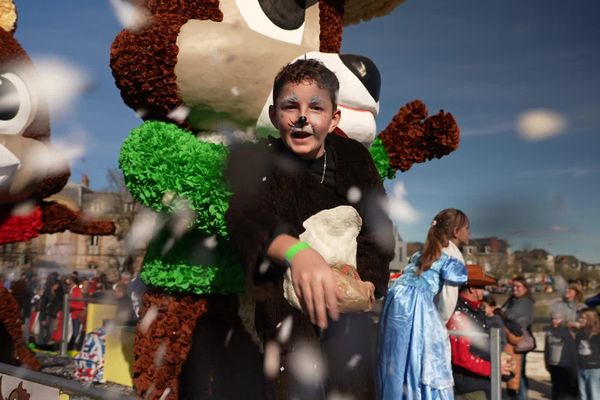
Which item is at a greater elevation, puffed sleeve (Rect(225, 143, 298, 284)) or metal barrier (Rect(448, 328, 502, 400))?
puffed sleeve (Rect(225, 143, 298, 284))

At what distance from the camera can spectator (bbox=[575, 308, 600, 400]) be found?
4.25 meters

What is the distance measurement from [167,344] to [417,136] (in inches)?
52.7

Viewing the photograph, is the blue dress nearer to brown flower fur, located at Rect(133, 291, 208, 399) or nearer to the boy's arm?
brown flower fur, located at Rect(133, 291, 208, 399)

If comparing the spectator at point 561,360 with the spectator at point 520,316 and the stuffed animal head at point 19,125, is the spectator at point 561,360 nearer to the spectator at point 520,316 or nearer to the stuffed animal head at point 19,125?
the spectator at point 520,316

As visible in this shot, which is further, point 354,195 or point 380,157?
point 380,157

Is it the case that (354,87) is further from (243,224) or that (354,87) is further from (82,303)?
(82,303)

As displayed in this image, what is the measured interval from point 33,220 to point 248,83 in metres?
2.52

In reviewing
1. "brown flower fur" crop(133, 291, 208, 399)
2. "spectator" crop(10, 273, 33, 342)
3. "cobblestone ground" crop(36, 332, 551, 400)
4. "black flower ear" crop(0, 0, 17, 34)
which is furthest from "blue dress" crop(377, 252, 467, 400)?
"spectator" crop(10, 273, 33, 342)

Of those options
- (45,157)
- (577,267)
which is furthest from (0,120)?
(577,267)

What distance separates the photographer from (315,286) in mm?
1186

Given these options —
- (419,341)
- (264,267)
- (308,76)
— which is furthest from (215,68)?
(419,341)

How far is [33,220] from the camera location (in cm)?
421

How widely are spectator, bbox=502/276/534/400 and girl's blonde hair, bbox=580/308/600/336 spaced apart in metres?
0.43

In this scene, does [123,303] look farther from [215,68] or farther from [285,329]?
[285,329]
